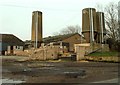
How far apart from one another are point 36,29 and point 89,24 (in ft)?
49.5

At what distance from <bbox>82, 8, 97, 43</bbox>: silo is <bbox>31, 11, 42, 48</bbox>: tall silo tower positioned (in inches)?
514

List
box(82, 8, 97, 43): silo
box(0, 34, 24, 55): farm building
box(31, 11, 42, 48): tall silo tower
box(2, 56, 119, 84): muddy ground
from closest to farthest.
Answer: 1. box(2, 56, 119, 84): muddy ground
2. box(82, 8, 97, 43): silo
3. box(31, 11, 42, 48): tall silo tower
4. box(0, 34, 24, 55): farm building

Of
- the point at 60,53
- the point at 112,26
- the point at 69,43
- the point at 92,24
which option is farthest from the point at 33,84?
the point at 69,43

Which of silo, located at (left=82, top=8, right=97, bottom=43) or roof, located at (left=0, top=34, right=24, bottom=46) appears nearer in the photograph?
silo, located at (left=82, top=8, right=97, bottom=43)

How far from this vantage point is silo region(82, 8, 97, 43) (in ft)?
179

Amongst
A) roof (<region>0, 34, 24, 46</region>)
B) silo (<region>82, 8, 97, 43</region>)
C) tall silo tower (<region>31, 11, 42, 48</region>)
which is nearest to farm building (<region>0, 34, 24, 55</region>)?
roof (<region>0, 34, 24, 46</region>)

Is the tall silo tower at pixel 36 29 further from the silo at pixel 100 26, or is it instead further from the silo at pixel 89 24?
the silo at pixel 100 26

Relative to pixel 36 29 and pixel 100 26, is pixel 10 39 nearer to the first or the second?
pixel 36 29

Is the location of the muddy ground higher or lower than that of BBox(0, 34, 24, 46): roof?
lower

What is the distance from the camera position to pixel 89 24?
5459 centimetres

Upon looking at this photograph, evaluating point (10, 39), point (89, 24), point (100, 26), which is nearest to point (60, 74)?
point (89, 24)

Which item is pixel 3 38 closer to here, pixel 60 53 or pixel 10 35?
pixel 10 35

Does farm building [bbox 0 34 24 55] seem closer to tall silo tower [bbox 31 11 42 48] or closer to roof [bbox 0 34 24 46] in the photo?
roof [bbox 0 34 24 46]

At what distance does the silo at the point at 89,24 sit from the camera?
54.7m
